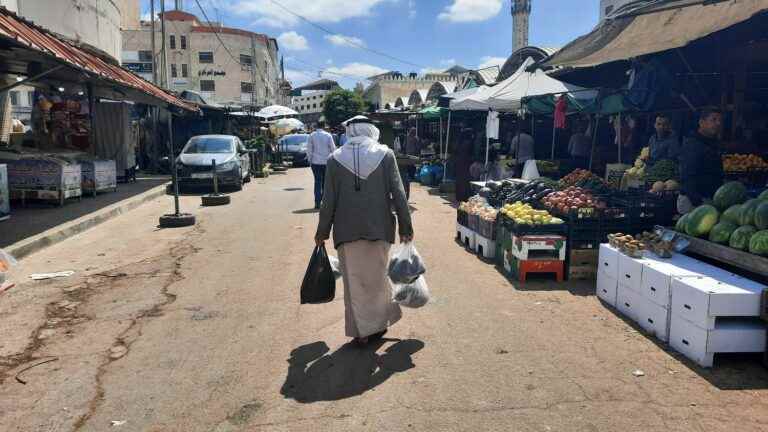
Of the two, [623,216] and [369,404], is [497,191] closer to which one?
[623,216]

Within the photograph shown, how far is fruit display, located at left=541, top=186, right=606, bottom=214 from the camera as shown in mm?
6957

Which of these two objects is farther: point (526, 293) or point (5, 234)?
point (5, 234)

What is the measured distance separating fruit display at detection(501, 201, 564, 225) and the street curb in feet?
22.9

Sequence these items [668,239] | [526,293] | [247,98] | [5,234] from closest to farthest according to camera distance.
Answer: [668,239], [526,293], [5,234], [247,98]

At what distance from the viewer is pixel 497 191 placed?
9.25 metres

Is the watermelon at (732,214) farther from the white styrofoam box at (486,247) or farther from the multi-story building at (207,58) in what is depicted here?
the multi-story building at (207,58)

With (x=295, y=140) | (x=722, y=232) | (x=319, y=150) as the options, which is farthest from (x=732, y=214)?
(x=295, y=140)

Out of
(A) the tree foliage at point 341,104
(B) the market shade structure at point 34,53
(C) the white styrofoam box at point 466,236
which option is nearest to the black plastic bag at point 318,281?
(C) the white styrofoam box at point 466,236

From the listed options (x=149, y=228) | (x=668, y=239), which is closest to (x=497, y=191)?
(x=668, y=239)

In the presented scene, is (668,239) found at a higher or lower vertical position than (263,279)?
higher

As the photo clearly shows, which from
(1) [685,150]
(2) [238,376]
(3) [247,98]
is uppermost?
(3) [247,98]

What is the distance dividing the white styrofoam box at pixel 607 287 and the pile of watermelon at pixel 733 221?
0.89 m

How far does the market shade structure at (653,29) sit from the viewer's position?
621cm

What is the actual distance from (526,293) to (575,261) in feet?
3.02
